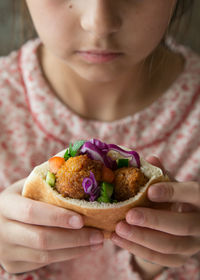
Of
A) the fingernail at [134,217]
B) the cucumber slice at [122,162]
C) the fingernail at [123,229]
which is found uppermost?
the cucumber slice at [122,162]

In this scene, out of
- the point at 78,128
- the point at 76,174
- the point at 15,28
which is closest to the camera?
the point at 76,174

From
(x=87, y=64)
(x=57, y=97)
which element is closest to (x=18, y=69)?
(x=57, y=97)

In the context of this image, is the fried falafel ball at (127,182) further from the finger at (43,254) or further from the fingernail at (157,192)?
the finger at (43,254)

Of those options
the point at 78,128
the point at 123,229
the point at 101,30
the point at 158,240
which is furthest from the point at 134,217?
the point at 78,128

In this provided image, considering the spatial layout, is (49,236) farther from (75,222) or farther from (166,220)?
(166,220)

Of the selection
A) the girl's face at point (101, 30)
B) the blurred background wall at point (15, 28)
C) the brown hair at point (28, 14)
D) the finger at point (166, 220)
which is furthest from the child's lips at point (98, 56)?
the blurred background wall at point (15, 28)

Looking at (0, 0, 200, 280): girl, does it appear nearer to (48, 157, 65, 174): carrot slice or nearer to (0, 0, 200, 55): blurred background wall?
(48, 157, 65, 174): carrot slice
